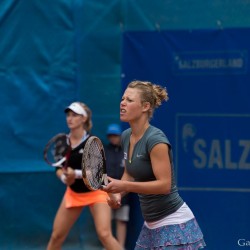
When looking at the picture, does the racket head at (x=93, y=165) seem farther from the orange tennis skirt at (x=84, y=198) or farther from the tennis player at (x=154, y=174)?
the orange tennis skirt at (x=84, y=198)

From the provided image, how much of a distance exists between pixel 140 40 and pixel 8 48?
4.48 feet

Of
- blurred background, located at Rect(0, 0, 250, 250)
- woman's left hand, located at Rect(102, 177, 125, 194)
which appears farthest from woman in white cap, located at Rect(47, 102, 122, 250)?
woman's left hand, located at Rect(102, 177, 125, 194)

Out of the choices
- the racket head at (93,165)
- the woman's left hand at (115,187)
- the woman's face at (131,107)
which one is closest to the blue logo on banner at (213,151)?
the woman's face at (131,107)

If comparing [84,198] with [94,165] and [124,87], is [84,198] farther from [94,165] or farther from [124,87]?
[94,165]

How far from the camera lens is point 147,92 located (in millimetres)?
4223

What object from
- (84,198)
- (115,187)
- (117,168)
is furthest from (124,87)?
(115,187)

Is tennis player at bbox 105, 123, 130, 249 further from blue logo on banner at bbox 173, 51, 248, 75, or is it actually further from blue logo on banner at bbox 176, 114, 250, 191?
blue logo on banner at bbox 173, 51, 248, 75

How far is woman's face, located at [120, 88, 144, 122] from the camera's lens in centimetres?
415

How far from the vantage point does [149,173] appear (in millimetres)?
4051

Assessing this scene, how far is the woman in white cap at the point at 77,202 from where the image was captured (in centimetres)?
584

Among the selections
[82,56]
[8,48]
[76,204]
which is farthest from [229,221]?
[8,48]

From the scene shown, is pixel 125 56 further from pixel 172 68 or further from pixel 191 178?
pixel 191 178

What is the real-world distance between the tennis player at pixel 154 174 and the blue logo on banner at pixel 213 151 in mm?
1818

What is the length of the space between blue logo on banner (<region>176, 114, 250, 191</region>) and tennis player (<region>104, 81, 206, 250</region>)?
182 cm
